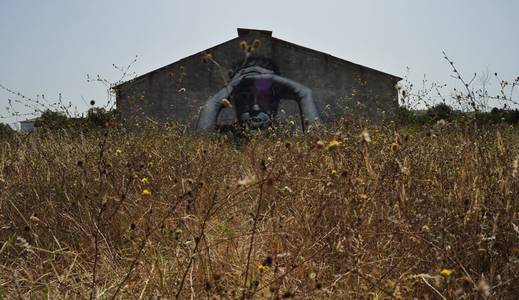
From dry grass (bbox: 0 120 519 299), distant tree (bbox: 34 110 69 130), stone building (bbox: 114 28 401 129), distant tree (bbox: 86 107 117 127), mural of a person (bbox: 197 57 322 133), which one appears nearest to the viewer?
dry grass (bbox: 0 120 519 299)

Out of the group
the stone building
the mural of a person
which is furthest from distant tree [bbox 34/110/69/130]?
the stone building

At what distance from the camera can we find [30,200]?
128 inches

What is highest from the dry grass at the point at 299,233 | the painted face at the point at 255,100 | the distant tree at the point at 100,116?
the painted face at the point at 255,100

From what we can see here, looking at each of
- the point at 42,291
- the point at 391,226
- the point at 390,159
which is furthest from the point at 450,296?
the point at 42,291

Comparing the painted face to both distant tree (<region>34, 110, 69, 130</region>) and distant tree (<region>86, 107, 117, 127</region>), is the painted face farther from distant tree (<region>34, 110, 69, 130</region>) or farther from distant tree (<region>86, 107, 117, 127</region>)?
distant tree (<region>86, 107, 117, 127</region>)

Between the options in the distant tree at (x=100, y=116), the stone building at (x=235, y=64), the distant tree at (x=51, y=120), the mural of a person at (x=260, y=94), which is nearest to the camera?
the distant tree at (x=100, y=116)

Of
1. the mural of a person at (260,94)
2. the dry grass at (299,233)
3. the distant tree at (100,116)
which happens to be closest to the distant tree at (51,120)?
the distant tree at (100,116)

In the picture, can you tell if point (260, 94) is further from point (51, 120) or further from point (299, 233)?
point (299, 233)

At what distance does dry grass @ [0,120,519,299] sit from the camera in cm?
179

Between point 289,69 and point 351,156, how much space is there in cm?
1300

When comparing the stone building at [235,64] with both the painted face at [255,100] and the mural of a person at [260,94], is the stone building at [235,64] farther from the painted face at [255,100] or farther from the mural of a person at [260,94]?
the painted face at [255,100]

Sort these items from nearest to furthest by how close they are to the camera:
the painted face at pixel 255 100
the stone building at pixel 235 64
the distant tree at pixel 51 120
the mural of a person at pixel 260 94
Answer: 1. the distant tree at pixel 51 120
2. the mural of a person at pixel 260 94
3. the painted face at pixel 255 100
4. the stone building at pixel 235 64

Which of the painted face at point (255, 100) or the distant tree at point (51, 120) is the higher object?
the painted face at point (255, 100)

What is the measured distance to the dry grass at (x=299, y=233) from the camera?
5.88 feet
